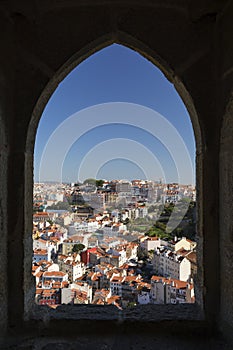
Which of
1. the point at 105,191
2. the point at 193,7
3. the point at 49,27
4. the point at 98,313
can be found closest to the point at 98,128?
the point at 105,191

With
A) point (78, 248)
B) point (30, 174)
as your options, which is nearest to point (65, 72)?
point (30, 174)

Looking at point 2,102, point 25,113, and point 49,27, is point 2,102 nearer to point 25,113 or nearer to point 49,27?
point 25,113

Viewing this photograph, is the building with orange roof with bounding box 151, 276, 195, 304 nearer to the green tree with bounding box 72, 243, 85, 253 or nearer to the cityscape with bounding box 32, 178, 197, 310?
the cityscape with bounding box 32, 178, 197, 310

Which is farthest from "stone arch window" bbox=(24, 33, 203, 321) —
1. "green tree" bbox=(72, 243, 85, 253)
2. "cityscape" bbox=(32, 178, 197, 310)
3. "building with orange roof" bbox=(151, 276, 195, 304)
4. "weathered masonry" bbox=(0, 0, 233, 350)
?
"green tree" bbox=(72, 243, 85, 253)

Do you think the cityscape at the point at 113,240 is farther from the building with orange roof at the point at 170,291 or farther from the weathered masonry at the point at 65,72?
the weathered masonry at the point at 65,72

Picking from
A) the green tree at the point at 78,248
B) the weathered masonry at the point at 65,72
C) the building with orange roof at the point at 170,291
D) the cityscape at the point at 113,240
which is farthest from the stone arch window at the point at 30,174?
the green tree at the point at 78,248

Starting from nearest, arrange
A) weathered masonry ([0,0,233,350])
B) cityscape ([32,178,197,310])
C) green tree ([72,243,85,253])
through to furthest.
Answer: weathered masonry ([0,0,233,350]) < cityscape ([32,178,197,310]) < green tree ([72,243,85,253])

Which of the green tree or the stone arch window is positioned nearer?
the stone arch window
